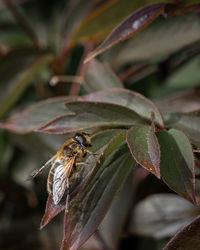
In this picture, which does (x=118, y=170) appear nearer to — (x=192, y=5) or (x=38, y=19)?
(x=192, y=5)

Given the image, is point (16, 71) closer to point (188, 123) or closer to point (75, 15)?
point (75, 15)

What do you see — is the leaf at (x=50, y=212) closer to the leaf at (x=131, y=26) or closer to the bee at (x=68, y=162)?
the bee at (x=68, y=162)

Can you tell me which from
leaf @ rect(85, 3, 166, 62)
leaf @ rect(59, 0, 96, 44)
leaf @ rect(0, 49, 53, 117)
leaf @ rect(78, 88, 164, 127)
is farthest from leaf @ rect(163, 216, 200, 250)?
leaf @ rect(59, 0, 96, 44)

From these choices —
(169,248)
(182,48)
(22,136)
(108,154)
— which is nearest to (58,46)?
(22,136)

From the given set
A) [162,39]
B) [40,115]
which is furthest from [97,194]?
[162,39]

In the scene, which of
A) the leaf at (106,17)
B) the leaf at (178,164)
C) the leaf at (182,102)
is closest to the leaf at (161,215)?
the leaf at (182,102)

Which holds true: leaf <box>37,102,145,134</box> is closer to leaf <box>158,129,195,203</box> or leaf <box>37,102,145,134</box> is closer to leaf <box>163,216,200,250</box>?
leaf <box>158,129,195,203</box>
